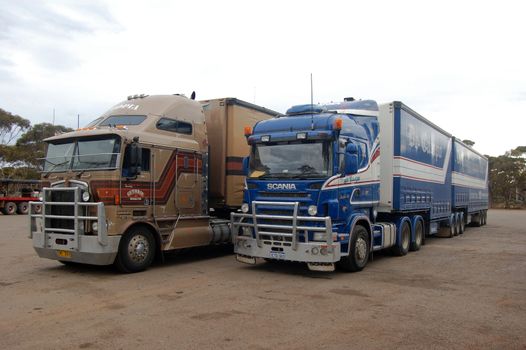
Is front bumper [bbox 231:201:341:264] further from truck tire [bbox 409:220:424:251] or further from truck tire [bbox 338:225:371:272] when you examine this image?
truck tire [bbox 409:220:424:251]

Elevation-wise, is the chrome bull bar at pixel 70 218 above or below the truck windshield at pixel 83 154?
below

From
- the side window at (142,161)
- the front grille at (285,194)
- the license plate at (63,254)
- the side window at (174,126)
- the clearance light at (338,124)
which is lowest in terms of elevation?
the license plate at (63,254)

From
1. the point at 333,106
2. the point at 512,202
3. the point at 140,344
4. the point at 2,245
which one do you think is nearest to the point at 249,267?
the point at 333,106

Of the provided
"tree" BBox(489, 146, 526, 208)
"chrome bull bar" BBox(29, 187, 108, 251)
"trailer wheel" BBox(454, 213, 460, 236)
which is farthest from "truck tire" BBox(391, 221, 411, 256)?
"tree" BBox(489, 146, 526, 208)

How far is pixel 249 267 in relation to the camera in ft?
34.6

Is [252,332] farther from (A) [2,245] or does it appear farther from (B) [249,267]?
(A) [2,245]

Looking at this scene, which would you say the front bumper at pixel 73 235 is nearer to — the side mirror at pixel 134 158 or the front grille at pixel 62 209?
the front grille at pixel 62 209

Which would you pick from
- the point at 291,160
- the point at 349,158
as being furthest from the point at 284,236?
the point at 349,158

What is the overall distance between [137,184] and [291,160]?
3236 millimetres

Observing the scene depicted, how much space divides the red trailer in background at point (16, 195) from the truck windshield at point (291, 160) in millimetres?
26788

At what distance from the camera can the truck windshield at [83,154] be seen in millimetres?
9347

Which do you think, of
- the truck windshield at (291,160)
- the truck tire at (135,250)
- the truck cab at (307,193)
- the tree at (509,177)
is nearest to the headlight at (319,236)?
the truck cab at (307,193)

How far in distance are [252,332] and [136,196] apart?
16.3 ft

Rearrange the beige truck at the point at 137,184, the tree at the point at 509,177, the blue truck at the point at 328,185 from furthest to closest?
the tree at the point at 509,177, the beige truck at the point at 137,184, the blue truck at the point at 328,185
